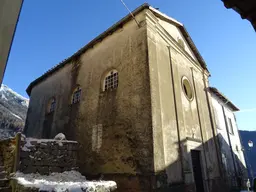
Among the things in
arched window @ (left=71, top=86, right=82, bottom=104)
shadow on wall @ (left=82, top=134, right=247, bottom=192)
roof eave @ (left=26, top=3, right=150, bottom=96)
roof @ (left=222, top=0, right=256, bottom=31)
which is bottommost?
shadow on wall @ (left=82, top=134, right=247, bottom=192)

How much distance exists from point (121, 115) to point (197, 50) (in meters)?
8.29

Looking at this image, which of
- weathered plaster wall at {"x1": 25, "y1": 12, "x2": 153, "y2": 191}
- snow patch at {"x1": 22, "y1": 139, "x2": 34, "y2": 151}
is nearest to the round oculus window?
weathered plaster wall at {"x1": 25, "y1": 12, "x2": 153, "y2": 191}

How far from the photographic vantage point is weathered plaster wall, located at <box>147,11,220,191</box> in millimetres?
5730

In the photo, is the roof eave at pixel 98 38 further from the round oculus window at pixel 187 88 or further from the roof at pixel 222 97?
the roof at pixel 222 97

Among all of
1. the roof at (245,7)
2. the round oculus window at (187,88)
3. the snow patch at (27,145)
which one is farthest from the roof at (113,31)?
the roof at (245,7)

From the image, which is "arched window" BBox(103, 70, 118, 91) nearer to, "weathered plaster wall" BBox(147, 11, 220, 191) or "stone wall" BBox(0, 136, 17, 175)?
"weathered plaster wall" BBox(147, 11, 220, 191)

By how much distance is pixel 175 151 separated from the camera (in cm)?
633

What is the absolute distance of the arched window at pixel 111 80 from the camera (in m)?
7.30

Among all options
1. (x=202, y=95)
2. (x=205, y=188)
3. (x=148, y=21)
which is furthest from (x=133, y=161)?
(x=202, y=95)

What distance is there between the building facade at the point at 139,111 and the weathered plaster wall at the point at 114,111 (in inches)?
1.2

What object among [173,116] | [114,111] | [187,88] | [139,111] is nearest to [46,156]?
[114,111]

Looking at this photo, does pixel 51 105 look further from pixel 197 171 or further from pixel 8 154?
pixel 197 171

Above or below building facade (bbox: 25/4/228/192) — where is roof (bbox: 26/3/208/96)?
above

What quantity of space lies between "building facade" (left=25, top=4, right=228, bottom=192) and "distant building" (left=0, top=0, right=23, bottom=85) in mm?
4735
